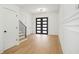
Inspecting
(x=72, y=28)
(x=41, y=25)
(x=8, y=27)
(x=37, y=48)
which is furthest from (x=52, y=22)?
(x=72, y=28)

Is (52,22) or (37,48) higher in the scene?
(52,22)

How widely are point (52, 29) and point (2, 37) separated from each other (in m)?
7.40

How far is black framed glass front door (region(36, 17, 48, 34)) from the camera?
11311mm

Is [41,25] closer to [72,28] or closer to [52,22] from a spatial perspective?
[52,22]

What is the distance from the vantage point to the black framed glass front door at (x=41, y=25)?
11311 millimetres

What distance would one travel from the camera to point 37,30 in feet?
38.9

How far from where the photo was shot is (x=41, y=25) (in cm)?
1162

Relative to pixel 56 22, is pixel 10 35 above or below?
below

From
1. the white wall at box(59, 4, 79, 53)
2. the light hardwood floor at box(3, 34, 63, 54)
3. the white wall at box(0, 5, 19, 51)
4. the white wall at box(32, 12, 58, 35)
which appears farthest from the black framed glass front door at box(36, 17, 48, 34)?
the white wall at box(59, 4, 79, 53)

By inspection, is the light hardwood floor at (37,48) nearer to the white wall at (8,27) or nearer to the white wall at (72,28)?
the white wall at (8,27)

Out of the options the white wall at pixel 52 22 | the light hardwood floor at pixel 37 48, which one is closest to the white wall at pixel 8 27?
the light hardwood floor at pixel 37 48
